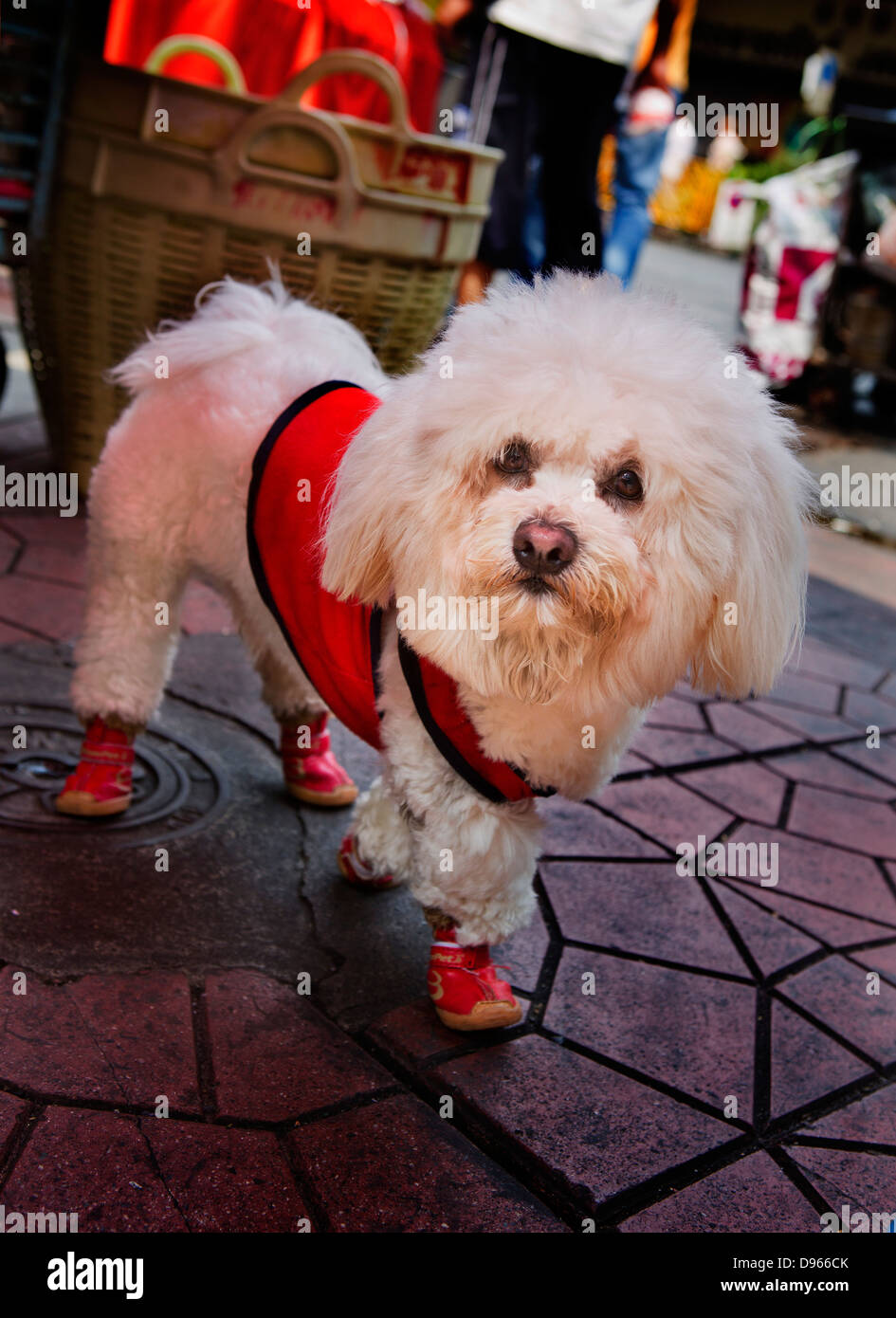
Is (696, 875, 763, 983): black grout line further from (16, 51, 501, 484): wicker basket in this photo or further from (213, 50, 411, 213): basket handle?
(213, 50, 411, 213): basket handle

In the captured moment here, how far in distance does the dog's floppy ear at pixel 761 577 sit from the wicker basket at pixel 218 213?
6.05 feet

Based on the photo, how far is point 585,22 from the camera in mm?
4762

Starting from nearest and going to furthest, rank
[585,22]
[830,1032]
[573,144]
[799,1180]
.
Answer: [799,1180] < [830,1032] < [585,22] < [573,144]

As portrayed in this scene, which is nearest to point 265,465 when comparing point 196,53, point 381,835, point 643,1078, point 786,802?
point 381,835

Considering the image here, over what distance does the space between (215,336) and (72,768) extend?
3.20 feet

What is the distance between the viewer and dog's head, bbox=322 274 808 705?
67.3 inches

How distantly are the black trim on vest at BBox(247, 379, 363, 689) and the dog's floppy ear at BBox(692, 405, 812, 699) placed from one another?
0.83 metres

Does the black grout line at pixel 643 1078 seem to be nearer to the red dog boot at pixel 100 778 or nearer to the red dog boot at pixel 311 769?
the red dog boot at pixel 311 769

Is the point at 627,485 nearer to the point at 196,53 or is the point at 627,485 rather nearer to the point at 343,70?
the point at 343,70

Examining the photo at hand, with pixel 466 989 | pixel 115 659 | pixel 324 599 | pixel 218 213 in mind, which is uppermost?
pixel 218 213

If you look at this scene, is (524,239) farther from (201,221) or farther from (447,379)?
(447,379)

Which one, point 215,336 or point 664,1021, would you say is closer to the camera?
point 664,1021

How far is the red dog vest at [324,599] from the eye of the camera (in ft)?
6.61

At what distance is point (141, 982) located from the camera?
2.12m
